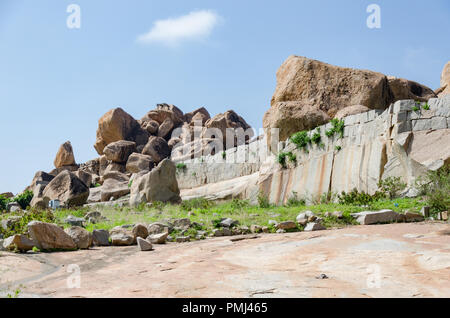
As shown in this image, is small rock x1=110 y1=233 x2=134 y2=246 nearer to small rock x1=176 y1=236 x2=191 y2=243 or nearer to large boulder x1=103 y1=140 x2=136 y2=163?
small rock x1=176 y1=236 x2=191 y2=243

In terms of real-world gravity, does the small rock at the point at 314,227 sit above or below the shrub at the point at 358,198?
below

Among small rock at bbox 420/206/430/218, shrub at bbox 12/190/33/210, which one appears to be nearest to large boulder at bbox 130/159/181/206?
small rock at bbox 420/206/430/218

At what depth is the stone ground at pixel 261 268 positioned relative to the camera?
3.17 meters

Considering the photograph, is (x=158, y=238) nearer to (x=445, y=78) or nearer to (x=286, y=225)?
(x=286, y=225)

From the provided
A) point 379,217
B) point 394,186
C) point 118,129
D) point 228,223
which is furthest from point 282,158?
point 118,129

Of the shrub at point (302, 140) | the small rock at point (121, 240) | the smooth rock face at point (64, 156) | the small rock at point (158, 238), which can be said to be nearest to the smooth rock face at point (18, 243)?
the small rock at point (121, 240)

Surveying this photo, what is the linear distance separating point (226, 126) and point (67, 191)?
61.0 ft

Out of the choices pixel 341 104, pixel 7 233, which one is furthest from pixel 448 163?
pixel 7 233

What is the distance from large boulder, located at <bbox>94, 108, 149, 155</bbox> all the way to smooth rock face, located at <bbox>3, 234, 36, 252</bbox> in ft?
97.7

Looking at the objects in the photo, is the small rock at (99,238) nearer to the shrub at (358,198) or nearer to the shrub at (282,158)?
the shrub at (358,198)

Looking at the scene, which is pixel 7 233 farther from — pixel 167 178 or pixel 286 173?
pixel 286 173

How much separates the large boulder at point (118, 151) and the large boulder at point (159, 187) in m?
18.8
